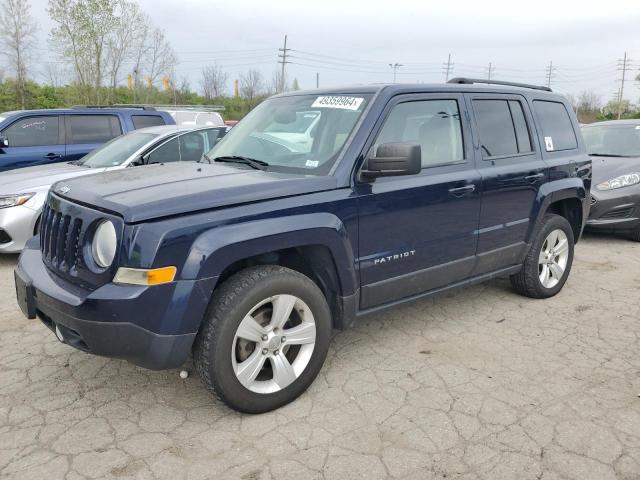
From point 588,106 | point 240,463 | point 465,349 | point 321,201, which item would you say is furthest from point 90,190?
point 588,106

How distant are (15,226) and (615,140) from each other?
827 centimetres

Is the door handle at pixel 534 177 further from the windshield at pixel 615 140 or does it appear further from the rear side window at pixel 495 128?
the windshield at pixel 615 140

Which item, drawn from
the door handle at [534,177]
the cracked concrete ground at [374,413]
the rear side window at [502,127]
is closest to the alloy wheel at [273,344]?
the cracked concrete ground at [374,413]

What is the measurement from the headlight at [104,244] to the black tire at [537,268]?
3.47 m

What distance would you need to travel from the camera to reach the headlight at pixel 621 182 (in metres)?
7.23

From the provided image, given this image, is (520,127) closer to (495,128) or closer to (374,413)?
(495,128)

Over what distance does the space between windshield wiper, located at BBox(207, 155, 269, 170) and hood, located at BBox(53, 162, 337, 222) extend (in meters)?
0.10

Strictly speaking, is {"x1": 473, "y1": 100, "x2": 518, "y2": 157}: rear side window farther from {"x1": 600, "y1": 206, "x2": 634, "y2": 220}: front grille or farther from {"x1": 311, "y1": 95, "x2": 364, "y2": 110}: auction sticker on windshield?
{"x1": 600, "y1": 206, "x2": 634, "y2": 220}: front grille

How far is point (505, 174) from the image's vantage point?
4.09 m

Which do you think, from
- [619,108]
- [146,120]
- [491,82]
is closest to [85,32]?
[146,120]

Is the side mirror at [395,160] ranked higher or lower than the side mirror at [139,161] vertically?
higher

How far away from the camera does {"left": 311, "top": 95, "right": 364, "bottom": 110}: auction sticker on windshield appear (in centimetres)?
350

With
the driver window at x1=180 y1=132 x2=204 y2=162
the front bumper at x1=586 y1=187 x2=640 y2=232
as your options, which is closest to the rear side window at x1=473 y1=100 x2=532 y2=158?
the front bumper at x1=586 y1=187 x2=640 y2=232

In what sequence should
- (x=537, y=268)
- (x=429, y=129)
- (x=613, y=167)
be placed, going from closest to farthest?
(x=429, y=129), (x=537, y=268), (x=613, y=167)
